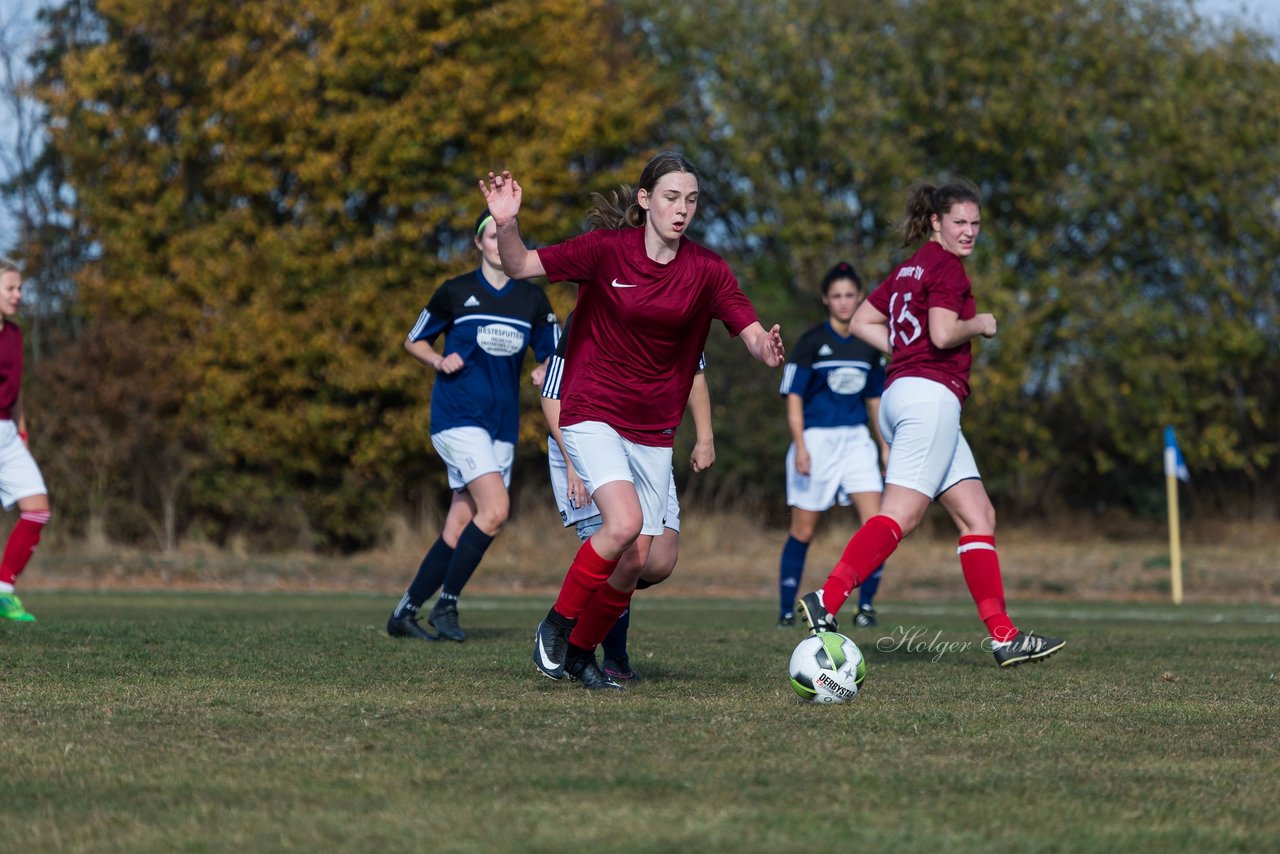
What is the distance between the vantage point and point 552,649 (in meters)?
6.34

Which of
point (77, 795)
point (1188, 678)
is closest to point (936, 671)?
point (1188, 678)

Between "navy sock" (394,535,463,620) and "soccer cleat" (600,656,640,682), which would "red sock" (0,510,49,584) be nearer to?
"navy sock" (394,535,463,620)

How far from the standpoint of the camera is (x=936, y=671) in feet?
24.1

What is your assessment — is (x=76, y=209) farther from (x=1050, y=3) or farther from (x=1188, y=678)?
(x=1188, y=678)

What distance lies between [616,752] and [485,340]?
4628 millimetres

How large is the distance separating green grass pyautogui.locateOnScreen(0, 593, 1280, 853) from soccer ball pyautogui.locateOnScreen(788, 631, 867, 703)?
138mm

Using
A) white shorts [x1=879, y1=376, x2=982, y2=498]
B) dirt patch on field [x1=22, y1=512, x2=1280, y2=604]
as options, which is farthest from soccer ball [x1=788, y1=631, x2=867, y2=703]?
dirt patch on field [x1=22, y1=512, x2=1280, y2=604]

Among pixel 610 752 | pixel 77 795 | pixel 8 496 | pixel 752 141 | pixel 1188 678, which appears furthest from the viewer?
pixel 752 141

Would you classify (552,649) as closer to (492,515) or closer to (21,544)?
(492,515)

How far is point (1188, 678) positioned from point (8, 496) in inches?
280

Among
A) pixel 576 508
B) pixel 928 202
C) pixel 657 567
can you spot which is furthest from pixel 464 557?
pixel 928 202

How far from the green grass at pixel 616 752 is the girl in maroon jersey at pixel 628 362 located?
17.2 inches

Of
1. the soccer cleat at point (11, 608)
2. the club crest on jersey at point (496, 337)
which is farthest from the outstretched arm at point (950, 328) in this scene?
the soccer cleat at point (11, 608)

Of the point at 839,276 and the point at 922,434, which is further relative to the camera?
the point at 839,276
